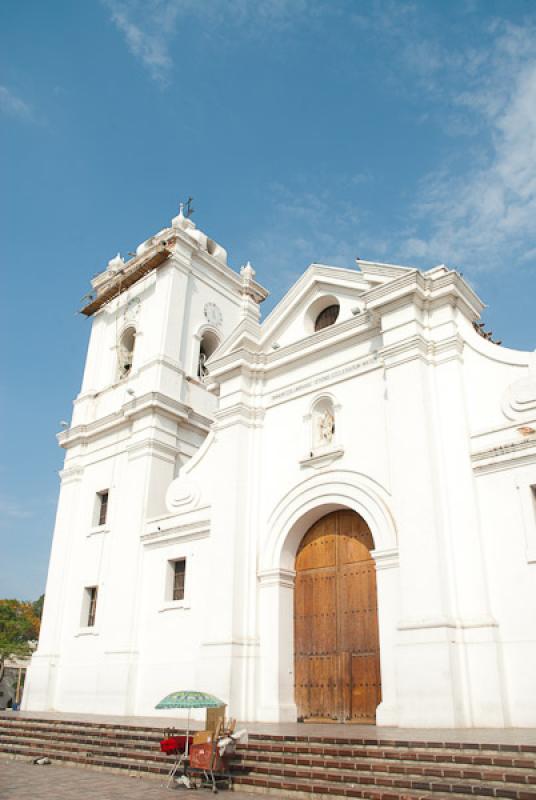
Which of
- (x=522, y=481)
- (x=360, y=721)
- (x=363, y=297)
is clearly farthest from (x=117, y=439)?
(x=522, y=481)

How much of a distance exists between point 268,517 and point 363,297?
561 centimetres

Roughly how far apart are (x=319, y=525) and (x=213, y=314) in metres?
11.1

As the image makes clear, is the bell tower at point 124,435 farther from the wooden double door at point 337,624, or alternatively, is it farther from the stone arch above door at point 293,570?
the wooden double door at point 337,624

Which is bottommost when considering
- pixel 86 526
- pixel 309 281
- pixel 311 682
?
pixel 311 682

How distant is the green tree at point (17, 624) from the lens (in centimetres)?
5688

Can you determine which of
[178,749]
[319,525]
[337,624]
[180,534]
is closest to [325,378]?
[319,525]

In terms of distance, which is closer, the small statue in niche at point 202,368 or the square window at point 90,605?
the square window at point 90,605

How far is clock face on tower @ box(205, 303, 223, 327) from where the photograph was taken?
23.8 meters

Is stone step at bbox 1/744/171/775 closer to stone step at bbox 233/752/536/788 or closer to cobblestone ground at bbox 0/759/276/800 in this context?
cobblestone ground at bbox 0/759/276/800

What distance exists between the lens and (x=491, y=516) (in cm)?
1202

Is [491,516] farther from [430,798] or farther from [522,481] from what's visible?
[430,798]

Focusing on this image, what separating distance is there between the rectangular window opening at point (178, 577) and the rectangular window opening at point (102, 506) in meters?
4.28

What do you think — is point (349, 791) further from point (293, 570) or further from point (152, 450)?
point (152, 450)

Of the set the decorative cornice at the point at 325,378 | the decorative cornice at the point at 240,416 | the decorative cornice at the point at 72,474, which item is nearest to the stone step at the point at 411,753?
the decorative cornice at the point at 325,378
